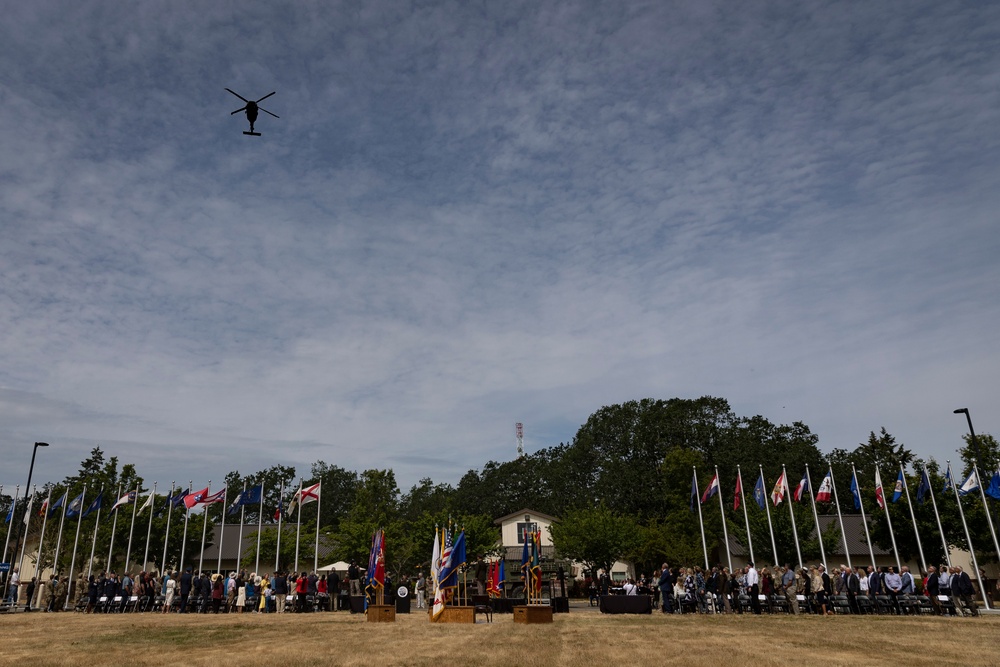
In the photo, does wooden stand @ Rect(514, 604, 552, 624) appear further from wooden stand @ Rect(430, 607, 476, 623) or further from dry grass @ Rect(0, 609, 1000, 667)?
wooden stand @ Rect(430, 607, 476, 623)

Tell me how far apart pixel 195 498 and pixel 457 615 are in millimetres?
19989

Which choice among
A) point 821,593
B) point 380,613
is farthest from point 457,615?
point 821,593

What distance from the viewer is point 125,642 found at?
51.0ft

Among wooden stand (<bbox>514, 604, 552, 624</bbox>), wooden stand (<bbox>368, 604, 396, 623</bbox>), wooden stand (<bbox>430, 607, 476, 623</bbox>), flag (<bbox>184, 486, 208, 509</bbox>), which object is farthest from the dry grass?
flag (<bbox>184, 486, 208, 509</bbox>)

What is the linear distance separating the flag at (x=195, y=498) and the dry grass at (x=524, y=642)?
14.4m

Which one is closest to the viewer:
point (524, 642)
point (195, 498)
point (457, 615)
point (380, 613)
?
point (524, 642)

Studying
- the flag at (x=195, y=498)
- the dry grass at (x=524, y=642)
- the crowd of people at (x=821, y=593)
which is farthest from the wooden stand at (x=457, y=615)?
the flag at (x=195, y=498)

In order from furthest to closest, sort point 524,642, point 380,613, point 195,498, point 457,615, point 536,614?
point 195,498 → point 380,613 → point 457,615 → point 536,614 → point 524,642

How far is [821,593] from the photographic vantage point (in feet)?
77.5

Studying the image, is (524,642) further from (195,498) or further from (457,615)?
(195,498)

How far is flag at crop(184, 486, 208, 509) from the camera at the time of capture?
35.8m

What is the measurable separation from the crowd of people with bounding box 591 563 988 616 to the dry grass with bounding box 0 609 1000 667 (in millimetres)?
2249

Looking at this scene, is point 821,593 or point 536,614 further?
point 821,593

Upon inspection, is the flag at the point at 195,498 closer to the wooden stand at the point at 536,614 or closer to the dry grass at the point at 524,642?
the dry grass at the point at 524,642
